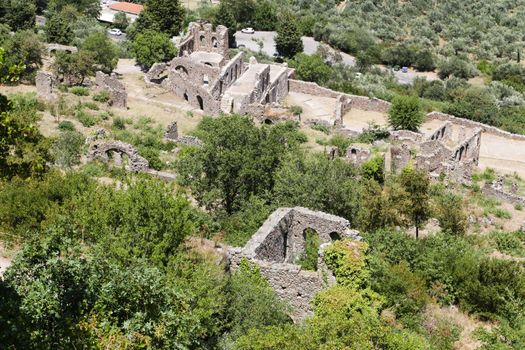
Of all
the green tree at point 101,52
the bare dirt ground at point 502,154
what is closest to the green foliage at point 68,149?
the green tree at point 101,52

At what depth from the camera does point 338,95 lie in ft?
198

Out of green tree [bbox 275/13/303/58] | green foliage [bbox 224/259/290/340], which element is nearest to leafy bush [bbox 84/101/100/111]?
green tree [bbox 275/13/303/58]

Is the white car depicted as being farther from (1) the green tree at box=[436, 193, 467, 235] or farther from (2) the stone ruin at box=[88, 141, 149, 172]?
(1) the green tree at box=[436, 193, 467, 235]

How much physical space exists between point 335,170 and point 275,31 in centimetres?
5829

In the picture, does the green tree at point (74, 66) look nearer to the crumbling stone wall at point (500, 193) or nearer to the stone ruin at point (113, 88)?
the stone ruin at point (113, 88)

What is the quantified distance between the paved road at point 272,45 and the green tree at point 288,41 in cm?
Result: 156

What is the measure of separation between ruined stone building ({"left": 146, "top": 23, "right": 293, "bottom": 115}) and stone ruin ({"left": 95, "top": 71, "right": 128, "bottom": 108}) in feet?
15.9

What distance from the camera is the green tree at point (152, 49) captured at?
202ft

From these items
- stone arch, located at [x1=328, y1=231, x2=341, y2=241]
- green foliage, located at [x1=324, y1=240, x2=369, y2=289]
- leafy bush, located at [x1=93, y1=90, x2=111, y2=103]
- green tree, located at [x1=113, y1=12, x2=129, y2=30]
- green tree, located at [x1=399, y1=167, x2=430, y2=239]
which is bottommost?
leafy bush, located at [x1=93, y1=90, x2=111, y2=103]

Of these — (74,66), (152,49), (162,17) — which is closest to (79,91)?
(74,66)

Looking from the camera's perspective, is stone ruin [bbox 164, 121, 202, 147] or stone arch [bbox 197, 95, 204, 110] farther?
stone arch [bbox 197, 95, 204, 110]

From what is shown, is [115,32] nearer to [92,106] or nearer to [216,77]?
[216,77]

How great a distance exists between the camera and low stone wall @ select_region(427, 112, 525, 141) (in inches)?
2217

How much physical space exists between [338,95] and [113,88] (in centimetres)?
1887
